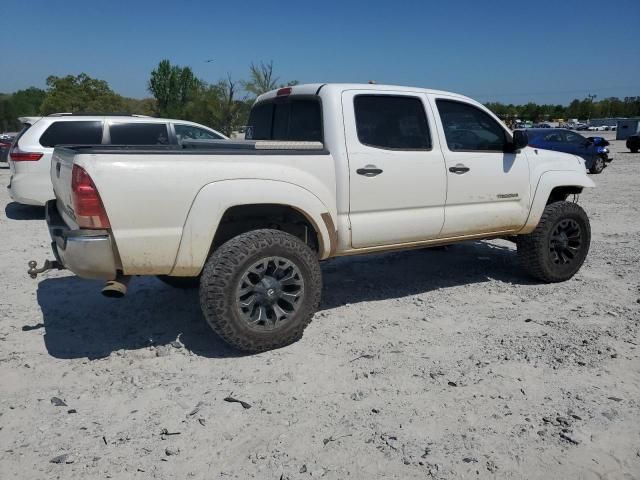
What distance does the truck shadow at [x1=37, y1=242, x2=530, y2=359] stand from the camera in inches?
160

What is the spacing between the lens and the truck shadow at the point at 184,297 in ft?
13.3

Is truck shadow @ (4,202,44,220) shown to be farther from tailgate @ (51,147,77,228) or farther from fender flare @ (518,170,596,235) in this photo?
fender flare @ (518,170,596,235)

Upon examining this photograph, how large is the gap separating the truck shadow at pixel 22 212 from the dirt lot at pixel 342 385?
159 inches

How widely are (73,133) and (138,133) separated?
3.35 feet

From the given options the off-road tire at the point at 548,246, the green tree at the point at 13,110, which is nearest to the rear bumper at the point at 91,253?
the off-road tire at the point at 548,246

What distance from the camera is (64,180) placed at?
3.61 m

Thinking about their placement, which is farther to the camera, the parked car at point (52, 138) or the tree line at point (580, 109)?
the tree line at point (580, 109)

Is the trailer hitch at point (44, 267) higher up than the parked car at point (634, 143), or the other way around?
the parked car at point (634, 143)

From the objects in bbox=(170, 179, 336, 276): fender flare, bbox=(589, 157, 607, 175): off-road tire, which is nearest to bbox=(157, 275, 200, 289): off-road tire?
bbox=(170, 179, 336, 276): fender flare

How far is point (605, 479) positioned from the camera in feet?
8.13

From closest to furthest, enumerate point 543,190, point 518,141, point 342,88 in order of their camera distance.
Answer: point 342,88 → point 518,141 → point 543,190

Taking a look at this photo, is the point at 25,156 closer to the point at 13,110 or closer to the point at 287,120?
the point at 287,120

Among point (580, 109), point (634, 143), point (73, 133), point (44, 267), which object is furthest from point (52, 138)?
point (580, 109)

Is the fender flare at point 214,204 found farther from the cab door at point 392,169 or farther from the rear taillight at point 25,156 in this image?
the rear taillight at point 25,156
